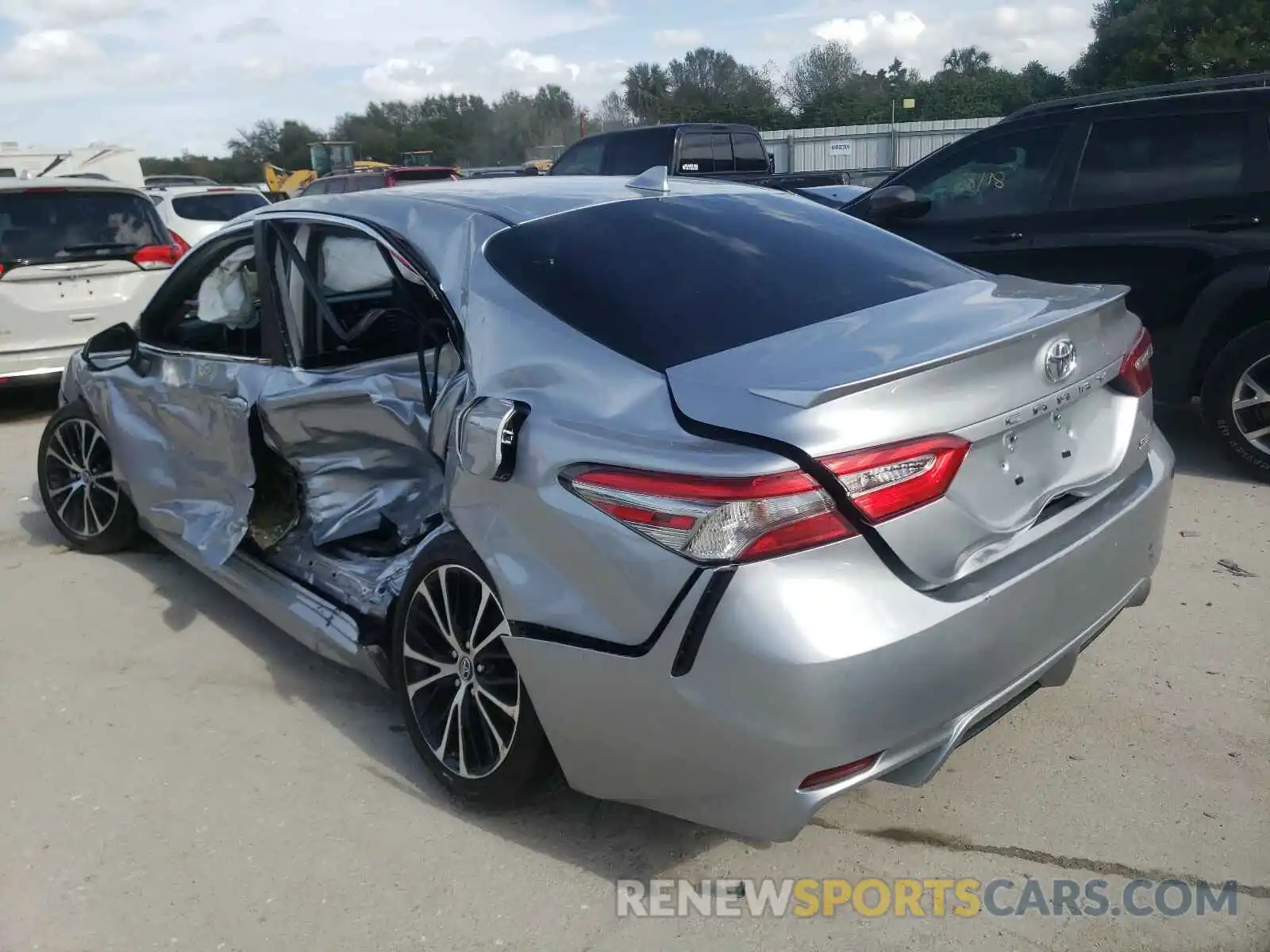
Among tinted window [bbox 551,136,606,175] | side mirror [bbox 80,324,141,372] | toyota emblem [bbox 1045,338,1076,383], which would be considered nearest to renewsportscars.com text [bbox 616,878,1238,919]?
toyota emblem [bbox 1045,338,1076,383]

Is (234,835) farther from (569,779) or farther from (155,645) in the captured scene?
(155,645)

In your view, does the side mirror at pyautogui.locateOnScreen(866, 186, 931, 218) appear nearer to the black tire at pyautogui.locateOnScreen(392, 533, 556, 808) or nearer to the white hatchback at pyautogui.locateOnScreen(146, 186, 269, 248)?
the black tire at pyautogui.locateOnScreen(392, 533, 556, 808)

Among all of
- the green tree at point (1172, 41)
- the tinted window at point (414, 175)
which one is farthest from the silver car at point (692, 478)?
the green tree at point (1172, 41)

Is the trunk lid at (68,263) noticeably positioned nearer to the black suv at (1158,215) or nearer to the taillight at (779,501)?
the black suv at (1158,215)

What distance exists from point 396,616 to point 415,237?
1120mm

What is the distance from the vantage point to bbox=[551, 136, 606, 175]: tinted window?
14109 mm

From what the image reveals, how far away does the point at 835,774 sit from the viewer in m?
2.28

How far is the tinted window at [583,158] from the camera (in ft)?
46.3

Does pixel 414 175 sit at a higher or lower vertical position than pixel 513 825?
higher

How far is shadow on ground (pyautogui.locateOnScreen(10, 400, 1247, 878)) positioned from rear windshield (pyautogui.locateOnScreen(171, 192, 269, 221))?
34.4 ft

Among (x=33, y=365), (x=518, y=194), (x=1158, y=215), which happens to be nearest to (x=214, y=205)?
(x=33, y=365)

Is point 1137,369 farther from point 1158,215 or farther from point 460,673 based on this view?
point 1158,215

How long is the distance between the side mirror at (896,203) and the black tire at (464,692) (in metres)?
3.99

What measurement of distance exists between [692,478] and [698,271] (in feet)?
3.02
